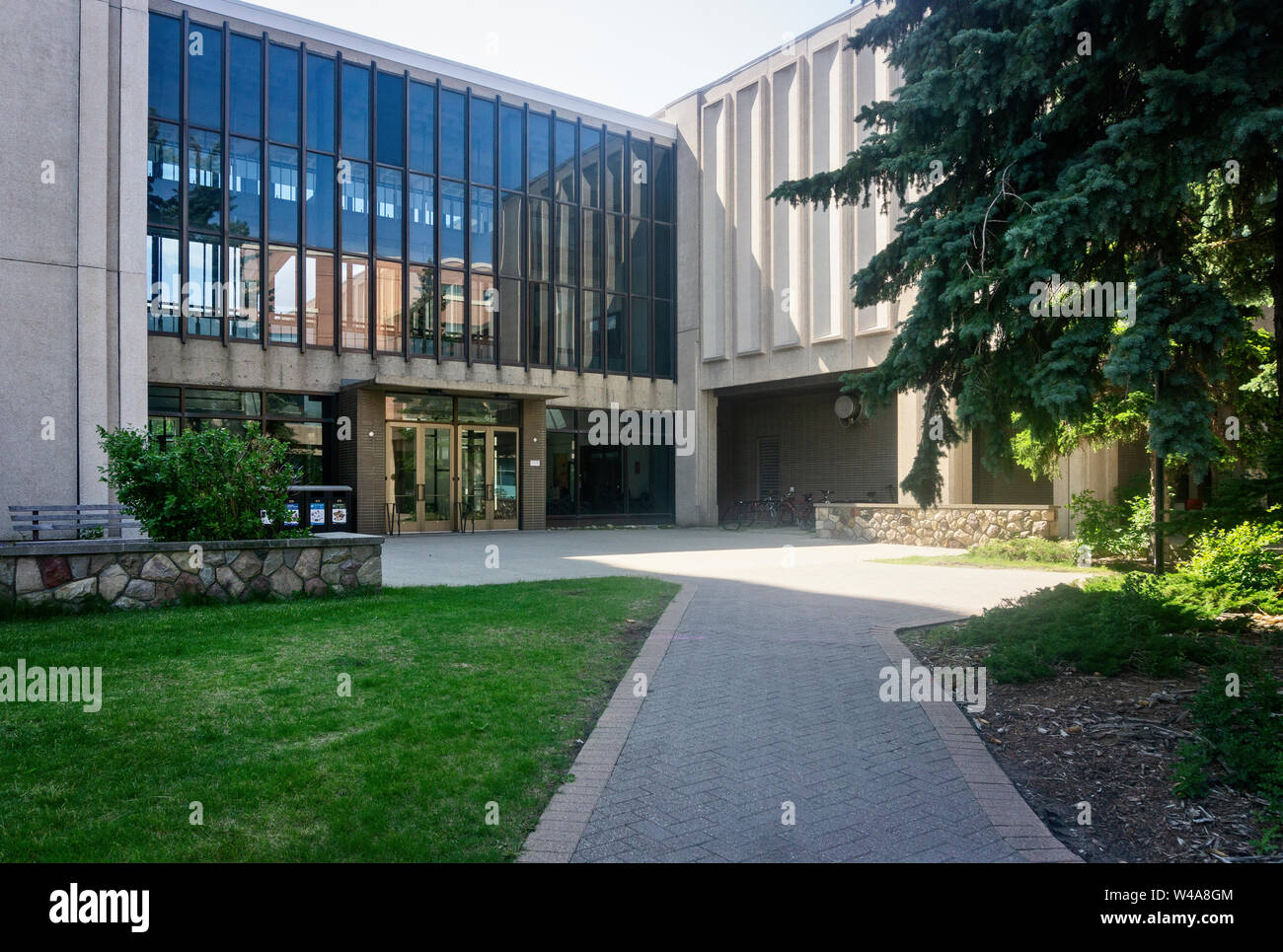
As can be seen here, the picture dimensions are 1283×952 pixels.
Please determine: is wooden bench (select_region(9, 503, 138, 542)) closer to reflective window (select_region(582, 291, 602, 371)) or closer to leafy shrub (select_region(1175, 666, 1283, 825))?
leafy shrub (select_region(1175, 666, 1283, 825))

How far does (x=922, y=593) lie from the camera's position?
1184 centimetres

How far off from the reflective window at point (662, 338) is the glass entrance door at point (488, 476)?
21.5 ft

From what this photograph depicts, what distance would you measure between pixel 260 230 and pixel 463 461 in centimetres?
803

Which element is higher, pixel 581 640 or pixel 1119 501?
pixel 1119 501

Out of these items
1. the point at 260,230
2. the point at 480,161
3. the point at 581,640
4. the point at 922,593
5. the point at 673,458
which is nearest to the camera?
the point at 581,640

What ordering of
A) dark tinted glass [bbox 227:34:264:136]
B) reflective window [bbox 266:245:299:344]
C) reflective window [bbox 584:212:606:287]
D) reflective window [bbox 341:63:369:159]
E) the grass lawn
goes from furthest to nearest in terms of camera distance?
reflective window [bbox 584:212:606:287], reflective window [bbox 341:63:369:159], reflective window [bbox 266:245:299:344], dark tinted glass [bbox 227:34:264:136], the grass lawn

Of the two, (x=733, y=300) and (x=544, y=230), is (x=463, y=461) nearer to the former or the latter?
(x=544, y=230)

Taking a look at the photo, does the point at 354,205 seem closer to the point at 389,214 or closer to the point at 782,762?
the point at 389,214

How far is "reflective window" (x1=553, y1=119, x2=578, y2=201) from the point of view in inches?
1109

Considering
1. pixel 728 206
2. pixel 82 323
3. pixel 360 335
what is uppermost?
pixel 728 206

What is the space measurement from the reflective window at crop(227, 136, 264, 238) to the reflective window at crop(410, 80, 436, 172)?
4266 mm

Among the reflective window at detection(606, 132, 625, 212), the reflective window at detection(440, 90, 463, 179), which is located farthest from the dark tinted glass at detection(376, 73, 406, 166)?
the reflective window at detection(606, 132, 625, 212)

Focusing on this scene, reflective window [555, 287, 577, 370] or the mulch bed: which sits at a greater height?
reflective window [555, 287, 577, 370]
